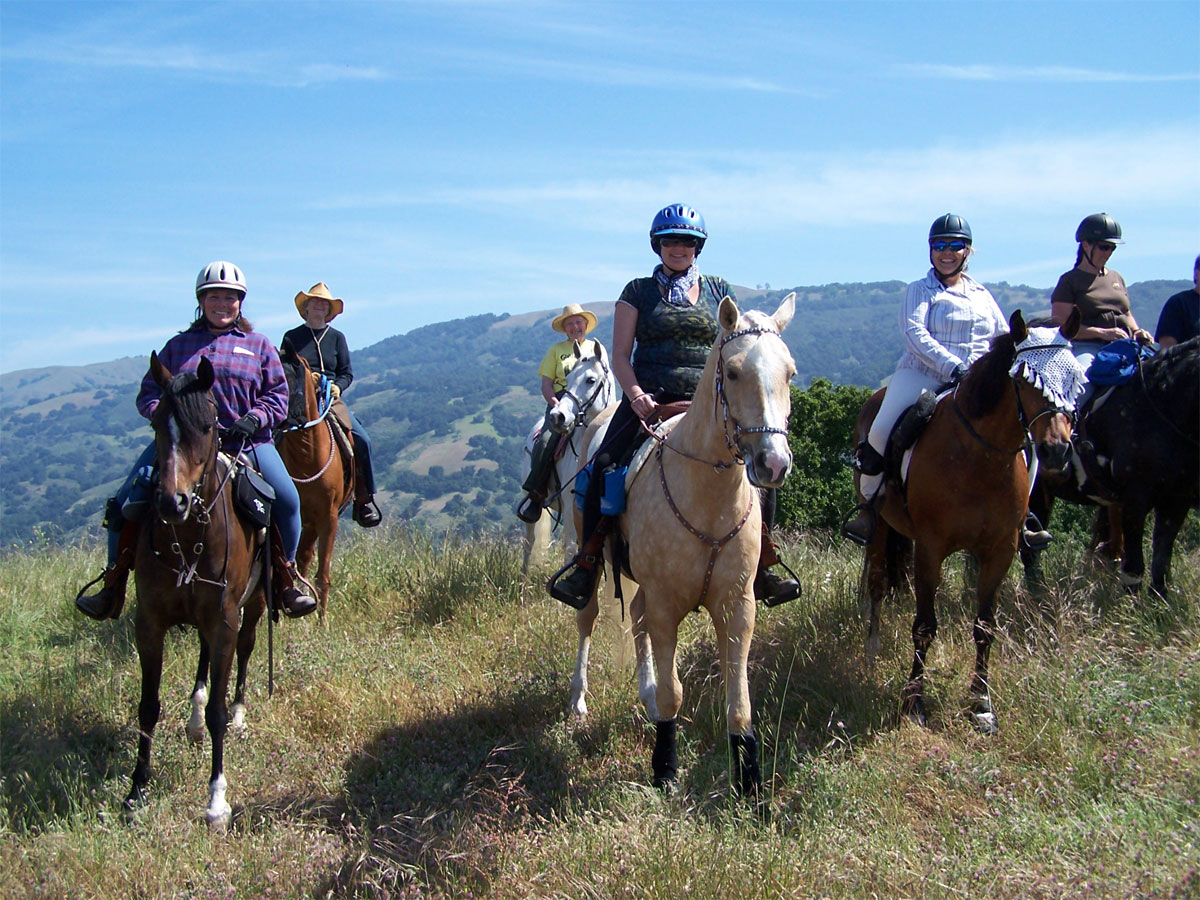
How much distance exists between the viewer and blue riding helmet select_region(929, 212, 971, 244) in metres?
7.39

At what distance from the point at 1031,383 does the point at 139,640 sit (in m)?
5.80

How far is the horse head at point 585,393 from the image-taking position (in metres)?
9.93

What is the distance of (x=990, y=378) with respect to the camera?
21.2ft

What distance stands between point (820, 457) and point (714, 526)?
1232cm

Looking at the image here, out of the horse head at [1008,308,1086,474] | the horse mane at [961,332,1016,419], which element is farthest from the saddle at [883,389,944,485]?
the horse head at [1008,308,1086,474]

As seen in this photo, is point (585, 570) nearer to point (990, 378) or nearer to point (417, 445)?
point (990, 378)

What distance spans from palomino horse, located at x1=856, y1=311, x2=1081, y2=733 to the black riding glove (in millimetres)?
4507

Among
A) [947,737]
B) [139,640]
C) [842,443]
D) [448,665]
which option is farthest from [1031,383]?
[842,443]

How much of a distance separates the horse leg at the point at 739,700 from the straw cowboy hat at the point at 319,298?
7383 millimetres

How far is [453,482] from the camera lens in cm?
11950

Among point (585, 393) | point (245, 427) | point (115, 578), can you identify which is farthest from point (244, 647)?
point (585, 393)

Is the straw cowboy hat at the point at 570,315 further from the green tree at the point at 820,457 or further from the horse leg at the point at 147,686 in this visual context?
the horse leg at the point at 147,686

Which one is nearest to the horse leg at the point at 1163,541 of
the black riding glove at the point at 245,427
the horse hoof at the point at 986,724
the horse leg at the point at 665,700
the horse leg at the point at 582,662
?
the horse hoof at the point at 986,724

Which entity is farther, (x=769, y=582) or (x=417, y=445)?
(x=417, y=445)
